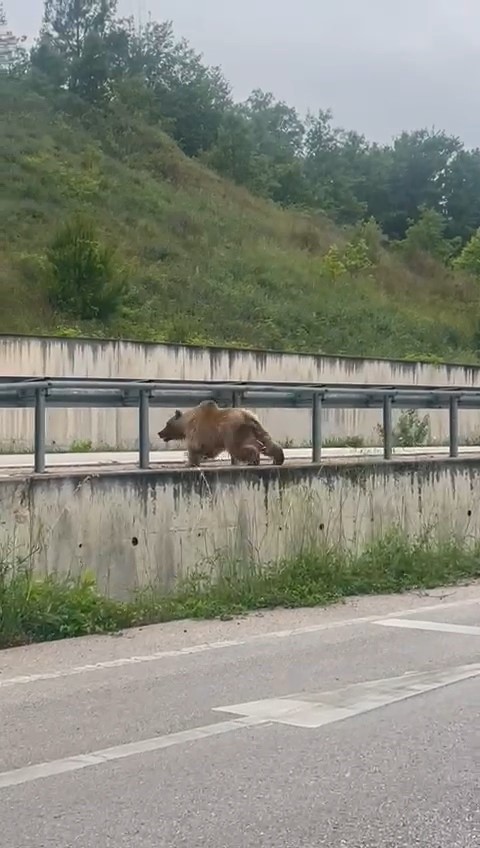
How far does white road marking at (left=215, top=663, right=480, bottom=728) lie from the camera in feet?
21.8

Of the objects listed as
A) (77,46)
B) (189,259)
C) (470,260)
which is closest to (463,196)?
(470,260)

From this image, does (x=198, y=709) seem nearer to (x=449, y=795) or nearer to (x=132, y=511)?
(x=449, y=795)

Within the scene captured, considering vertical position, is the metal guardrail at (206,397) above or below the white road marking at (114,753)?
above

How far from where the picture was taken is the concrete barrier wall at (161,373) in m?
21.6

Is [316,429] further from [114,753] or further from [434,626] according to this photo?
[114,753]

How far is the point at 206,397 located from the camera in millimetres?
12070

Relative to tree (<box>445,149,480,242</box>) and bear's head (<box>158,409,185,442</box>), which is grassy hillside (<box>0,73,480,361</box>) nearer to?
bear's head (<box>158,409,185,442</box>)

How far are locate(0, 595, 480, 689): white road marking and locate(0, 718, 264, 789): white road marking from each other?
149 centimetres

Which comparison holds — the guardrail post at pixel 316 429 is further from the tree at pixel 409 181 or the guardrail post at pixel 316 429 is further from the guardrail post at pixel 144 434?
the tree at pixel 409 181

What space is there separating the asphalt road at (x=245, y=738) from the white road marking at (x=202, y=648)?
0.02 meters

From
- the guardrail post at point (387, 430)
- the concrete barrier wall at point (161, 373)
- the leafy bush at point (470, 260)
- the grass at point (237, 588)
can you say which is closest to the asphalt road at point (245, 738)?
the grass at point (237, 588)

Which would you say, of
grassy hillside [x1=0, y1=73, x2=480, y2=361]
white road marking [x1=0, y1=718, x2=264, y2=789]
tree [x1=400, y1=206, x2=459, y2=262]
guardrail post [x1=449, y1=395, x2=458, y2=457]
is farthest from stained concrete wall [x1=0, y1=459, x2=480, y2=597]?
tree [x1=400, y1=206, x2=459, y2=262]

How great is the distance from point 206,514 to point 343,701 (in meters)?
3.99

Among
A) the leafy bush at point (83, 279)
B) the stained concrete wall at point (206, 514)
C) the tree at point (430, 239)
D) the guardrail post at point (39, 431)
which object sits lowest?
the stained concrete wall at point (206, 514)
